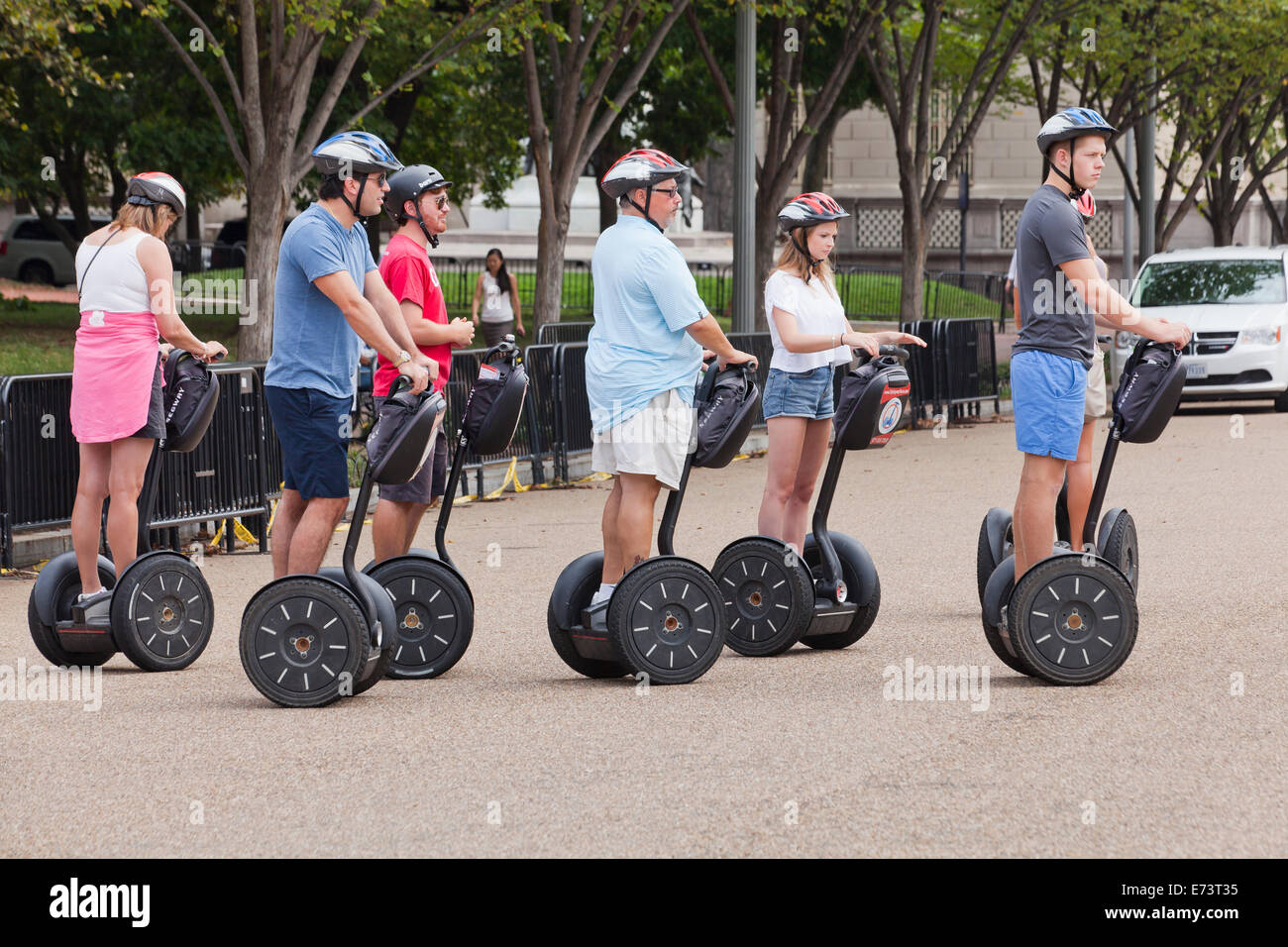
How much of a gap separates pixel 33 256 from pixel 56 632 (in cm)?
4098

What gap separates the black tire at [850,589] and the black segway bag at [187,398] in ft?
8.05

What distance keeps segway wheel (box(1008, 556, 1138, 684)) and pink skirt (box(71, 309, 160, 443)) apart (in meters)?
3.34

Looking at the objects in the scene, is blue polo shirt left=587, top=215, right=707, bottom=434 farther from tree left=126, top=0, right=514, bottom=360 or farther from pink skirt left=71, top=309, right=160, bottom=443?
tree left=126, top=0, right=514, bottom=360

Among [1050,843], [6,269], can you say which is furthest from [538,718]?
[6,269]

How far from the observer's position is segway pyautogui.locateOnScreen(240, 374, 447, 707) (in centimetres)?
629

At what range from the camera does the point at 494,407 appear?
668 cm

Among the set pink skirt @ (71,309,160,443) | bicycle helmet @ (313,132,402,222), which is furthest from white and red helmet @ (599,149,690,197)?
pink skirt @ (71,309,160,443)

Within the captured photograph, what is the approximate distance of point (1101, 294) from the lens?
22.4 feet

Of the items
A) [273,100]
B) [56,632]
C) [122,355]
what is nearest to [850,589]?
[122,355]

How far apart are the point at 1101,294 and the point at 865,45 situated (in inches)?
670

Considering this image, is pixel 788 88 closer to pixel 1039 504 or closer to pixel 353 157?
pixel 1039 504

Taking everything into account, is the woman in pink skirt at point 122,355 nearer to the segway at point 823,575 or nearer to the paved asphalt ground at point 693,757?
the paved asphalt ground at point 693,757

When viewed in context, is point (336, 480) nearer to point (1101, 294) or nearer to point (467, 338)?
point (467, 338)

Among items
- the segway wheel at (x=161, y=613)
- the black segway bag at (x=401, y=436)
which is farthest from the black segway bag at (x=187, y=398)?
the black segway bag at (x=401, y=436)
